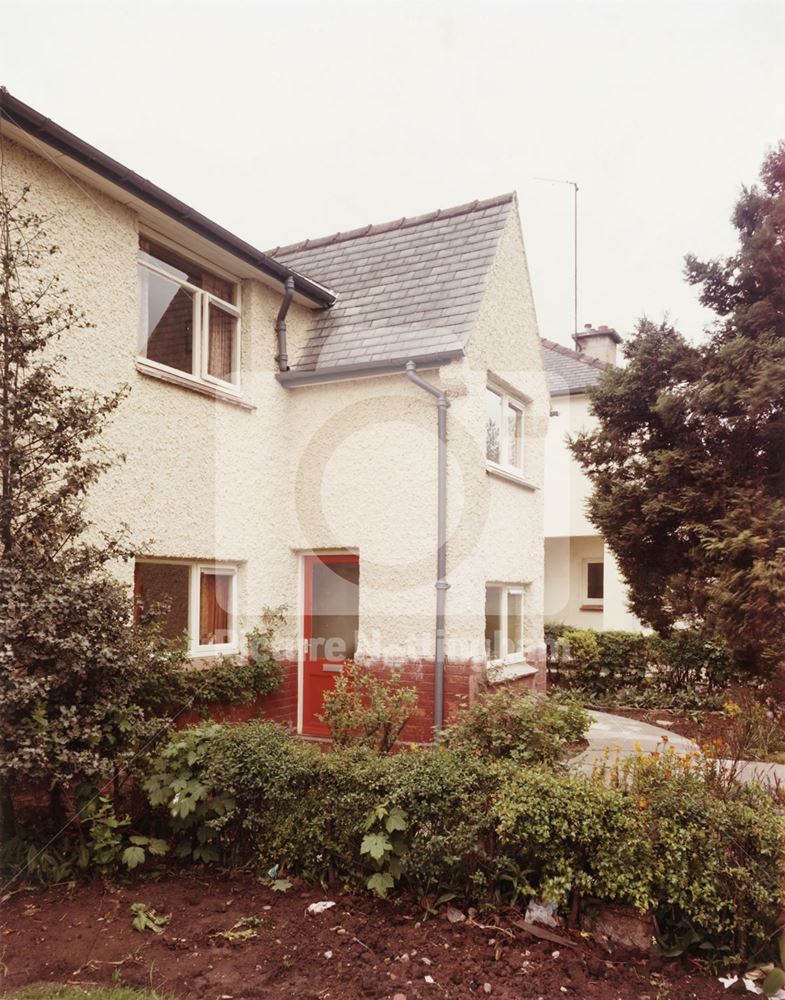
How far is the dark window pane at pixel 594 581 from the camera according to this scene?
20.5 meters

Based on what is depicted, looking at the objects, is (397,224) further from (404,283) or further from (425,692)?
(425,692)

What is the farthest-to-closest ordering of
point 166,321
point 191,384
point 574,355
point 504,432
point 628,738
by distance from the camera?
point 574,355
point 504,432
point 628,738
point 166,321
point 191,384

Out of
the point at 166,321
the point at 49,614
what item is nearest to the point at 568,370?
the point at 166,321

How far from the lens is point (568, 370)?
67.5 ft

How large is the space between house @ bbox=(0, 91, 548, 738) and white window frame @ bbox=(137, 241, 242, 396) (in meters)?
0.03

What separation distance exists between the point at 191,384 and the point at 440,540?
3.42 m

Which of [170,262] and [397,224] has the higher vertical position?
[397,224]

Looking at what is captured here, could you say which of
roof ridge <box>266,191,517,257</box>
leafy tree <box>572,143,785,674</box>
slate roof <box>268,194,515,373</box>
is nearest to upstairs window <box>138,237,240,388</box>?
slate roof <box>268,194,515,373</box>

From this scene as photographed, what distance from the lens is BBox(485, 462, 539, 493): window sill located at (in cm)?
994

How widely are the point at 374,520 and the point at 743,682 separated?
279 inches

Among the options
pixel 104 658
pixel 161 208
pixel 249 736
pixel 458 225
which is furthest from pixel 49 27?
pixel 458 225

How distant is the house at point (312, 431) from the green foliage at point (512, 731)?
236 cm

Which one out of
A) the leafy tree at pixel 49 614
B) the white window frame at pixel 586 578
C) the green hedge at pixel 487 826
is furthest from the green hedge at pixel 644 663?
the leafy tree at pixel 49 614

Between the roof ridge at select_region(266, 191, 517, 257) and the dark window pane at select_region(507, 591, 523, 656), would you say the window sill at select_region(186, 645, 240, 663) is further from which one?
the roof ridge at select_region(266, 191, 517, 257)
